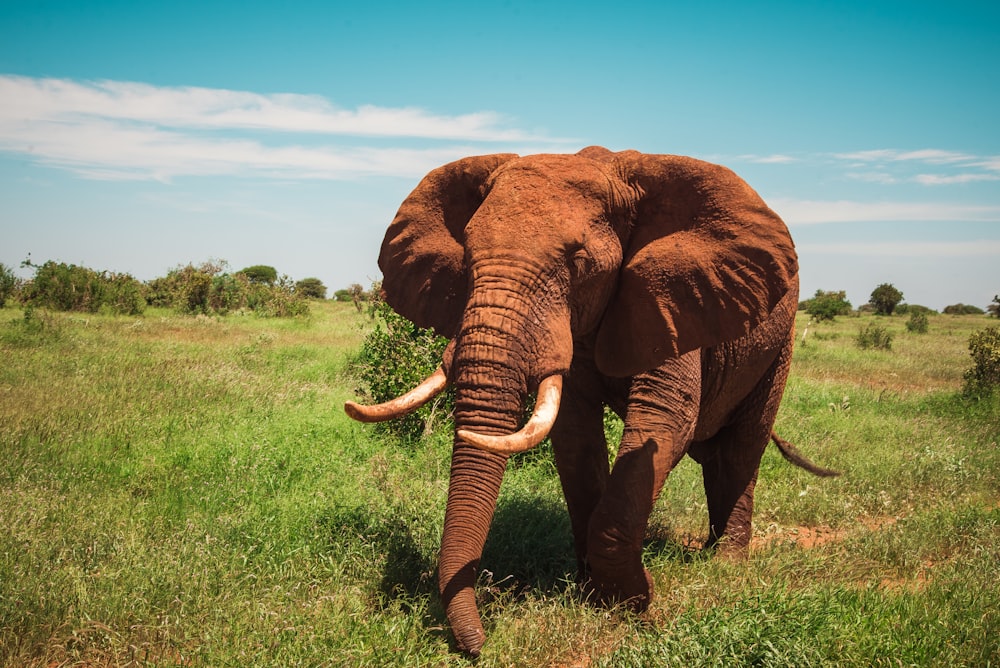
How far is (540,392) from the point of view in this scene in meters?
3.81

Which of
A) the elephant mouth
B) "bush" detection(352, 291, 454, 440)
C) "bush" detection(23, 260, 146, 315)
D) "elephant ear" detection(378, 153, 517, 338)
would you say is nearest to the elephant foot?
the elephant mouth

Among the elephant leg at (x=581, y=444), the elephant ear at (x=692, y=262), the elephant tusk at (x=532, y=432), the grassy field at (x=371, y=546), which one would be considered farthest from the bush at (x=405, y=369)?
the elephant tusk at (x=532, y=432)

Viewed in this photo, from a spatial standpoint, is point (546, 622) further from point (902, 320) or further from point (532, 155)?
point (902, 320)

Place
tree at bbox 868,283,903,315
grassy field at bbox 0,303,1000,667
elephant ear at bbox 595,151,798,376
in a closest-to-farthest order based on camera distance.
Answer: grassy field at bbox 0,303,1000,667 < elephant ear at bbox 595,151,798,376 < tree at bbox 868,283,903,315

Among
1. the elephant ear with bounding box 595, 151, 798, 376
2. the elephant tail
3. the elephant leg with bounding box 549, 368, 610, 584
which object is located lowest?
the elephant tail

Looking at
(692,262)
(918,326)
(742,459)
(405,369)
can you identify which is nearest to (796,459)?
(742,459)

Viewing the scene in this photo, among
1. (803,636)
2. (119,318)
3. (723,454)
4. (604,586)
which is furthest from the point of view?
(119,318)

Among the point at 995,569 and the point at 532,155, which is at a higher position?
the point at 532,155

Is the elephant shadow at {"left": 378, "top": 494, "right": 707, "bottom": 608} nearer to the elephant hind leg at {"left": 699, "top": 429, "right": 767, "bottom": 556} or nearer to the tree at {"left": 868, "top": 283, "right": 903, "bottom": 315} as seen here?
the elephant hind leg at {"left": 699, "top": 429, "right": 767, "bottom": 556}

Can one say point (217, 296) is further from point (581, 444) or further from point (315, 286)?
point (315, 286)

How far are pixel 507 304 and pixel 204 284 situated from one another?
841 inches

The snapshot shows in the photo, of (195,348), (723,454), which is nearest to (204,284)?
(195,348)

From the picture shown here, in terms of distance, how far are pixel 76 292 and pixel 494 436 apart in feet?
64.8

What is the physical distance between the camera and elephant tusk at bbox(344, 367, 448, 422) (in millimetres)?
3547
